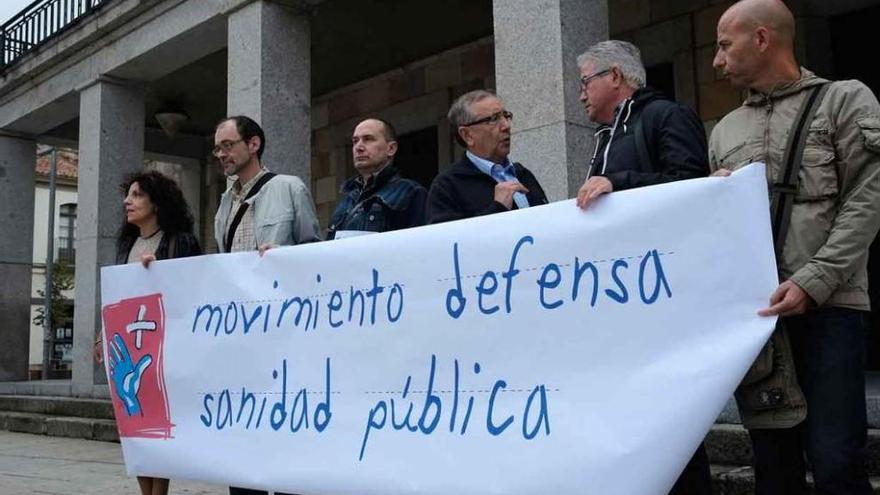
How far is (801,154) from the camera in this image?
7.81 ft

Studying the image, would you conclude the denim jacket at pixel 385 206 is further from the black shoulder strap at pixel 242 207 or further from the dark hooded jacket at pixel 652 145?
the dark hooded jacket at pixel 652 145

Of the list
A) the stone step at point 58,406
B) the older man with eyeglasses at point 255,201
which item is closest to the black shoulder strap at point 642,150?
the older man with eyeglasses at point 255,201

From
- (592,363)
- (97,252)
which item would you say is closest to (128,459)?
(592,363)

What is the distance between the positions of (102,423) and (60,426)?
0.84 meters

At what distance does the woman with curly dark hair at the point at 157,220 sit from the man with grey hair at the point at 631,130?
6.90 ft

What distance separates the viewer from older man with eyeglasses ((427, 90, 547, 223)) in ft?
10.4

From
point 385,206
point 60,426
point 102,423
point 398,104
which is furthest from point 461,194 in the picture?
point 398,104

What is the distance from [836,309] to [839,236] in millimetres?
193

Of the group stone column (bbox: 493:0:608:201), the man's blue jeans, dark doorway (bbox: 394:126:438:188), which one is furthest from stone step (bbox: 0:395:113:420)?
the man's blue jeans

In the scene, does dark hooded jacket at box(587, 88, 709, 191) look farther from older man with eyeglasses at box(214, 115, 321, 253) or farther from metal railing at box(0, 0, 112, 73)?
metal railing at box(0, 0, 112, 73)

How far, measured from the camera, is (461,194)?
317 centimetres

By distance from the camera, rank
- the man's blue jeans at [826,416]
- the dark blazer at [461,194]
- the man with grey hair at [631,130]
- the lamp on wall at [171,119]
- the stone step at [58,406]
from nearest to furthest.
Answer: the man's blue jeans at [826,416] < the man with grey hair at [631,130] < the dark blazer at [461,194] < the stone step at [58,406] < the lamp on wall at [171,119]

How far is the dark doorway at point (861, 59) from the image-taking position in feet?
23.6

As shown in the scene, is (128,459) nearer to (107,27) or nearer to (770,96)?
(770,96)
